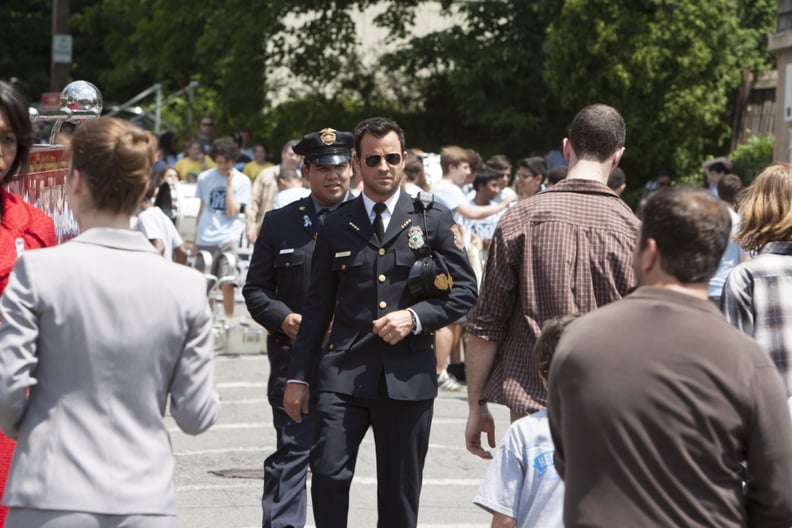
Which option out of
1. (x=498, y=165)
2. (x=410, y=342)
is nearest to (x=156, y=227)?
(x=498, y=165)

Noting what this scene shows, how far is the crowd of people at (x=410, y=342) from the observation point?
3.46 m

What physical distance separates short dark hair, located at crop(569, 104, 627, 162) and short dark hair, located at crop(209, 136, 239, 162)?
10.4m

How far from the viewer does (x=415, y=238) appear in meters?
6.39

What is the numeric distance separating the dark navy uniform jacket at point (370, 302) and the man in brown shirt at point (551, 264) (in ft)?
2.27

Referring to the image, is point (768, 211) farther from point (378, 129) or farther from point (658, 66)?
point (658, 66)

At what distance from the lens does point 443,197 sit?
14.0m

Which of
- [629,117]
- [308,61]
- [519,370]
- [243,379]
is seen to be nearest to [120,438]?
[519,370]

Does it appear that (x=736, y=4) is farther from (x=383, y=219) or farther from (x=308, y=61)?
(x=383, y=219)

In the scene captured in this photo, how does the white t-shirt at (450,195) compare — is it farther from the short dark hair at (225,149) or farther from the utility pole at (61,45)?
the utility pole at (61,45)

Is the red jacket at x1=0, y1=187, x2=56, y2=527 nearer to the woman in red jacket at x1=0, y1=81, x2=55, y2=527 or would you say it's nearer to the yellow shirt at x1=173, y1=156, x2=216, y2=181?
the woman in red jacket at x1=0, y1=81, x2=55, y2=527

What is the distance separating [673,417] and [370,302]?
9.82ft

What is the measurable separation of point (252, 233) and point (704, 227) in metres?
12.6

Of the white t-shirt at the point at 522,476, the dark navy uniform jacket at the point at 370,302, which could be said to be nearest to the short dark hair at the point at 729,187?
the dark navy uniform jacket at the point at 370,302

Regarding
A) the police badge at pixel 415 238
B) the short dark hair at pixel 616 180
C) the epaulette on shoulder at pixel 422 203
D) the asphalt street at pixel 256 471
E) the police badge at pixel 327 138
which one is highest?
the police badge at pixel 327 138
